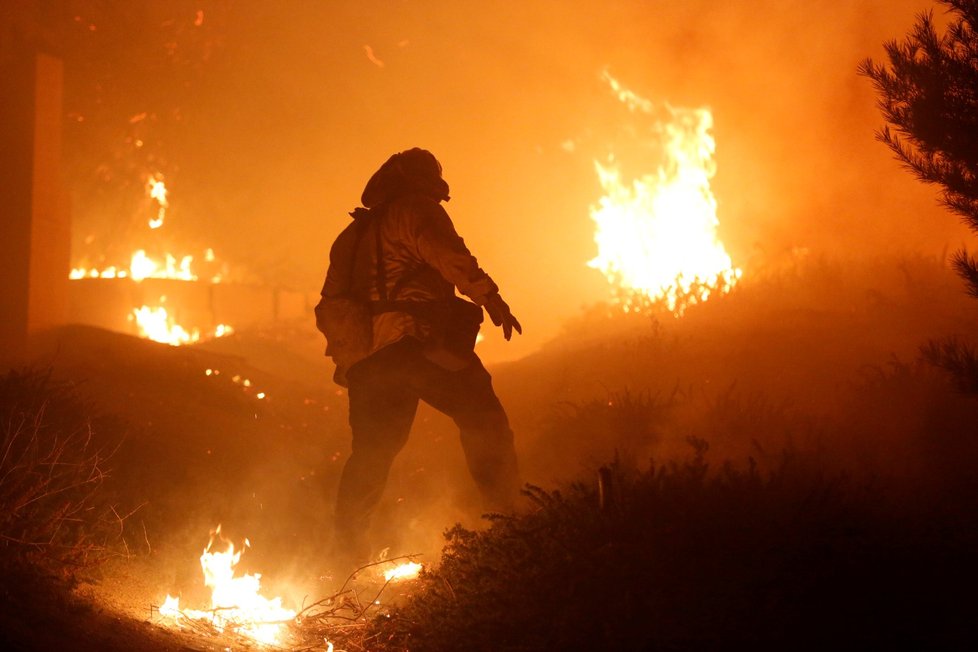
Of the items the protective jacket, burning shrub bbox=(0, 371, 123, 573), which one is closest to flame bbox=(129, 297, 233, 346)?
burning shrub bbox=(0, 371, 123, 573)

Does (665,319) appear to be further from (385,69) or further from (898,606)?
(385,69)

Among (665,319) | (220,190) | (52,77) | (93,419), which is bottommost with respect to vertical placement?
(93,419)

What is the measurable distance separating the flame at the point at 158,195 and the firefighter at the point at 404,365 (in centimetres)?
1488

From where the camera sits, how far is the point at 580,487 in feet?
12.7

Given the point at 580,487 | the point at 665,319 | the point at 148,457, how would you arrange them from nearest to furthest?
the point at 580,487 → the point at 148,457 → the point at 665,319

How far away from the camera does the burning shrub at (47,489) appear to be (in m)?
3.77

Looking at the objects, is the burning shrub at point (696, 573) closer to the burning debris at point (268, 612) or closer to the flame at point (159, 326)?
the burning debris at point (268, 612)

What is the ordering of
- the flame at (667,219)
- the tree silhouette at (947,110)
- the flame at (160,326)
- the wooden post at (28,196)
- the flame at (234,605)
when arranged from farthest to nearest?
the flame at (160,326) < the flame at (667,219) < the wooden post at (28,196) < the tree silhouette at (947,110) < the flame at (234,605)

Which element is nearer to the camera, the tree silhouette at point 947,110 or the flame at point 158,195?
the tree silhouette at point 947,110

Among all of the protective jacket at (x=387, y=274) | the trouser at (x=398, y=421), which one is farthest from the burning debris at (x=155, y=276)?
the trouser at (x=398, y=421)

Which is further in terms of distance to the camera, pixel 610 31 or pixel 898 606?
pixel 610 31

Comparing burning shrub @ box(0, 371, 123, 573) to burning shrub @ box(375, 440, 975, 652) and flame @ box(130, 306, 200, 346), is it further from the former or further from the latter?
flame @ box(130, 306, 200, 346)

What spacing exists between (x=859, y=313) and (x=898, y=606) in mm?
4981

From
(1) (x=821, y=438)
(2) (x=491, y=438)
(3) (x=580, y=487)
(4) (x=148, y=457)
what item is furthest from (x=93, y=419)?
(1) (x=821, y=438)
